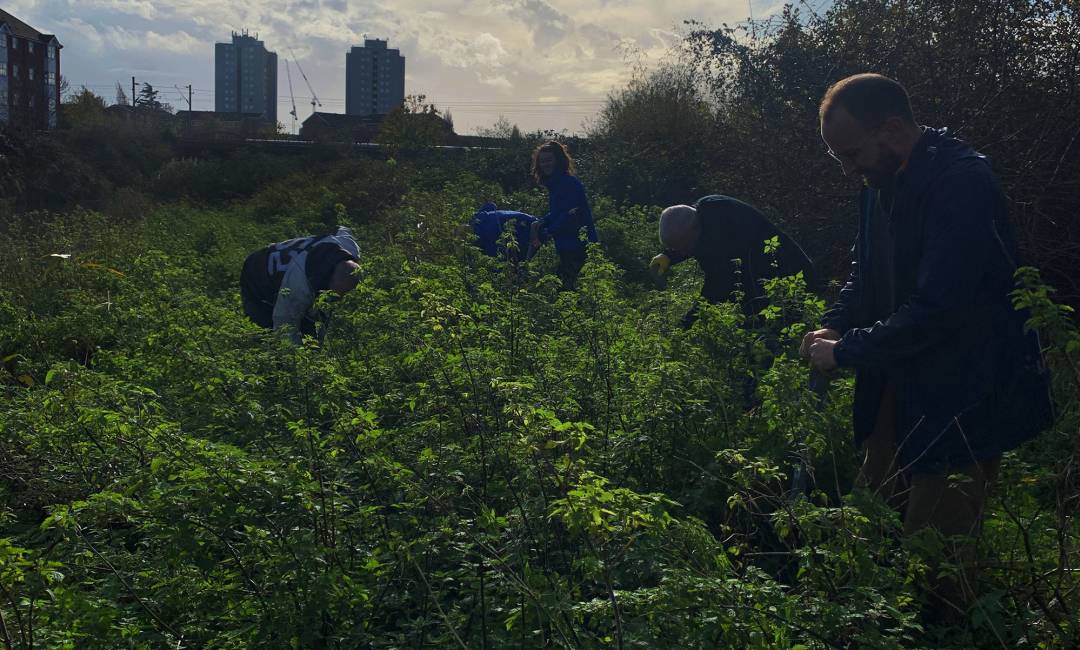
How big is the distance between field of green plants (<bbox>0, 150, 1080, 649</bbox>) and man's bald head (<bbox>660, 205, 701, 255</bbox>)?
0.52 metres

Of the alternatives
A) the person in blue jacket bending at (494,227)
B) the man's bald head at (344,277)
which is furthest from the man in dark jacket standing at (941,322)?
the person in blue jacket bending at (494,227)

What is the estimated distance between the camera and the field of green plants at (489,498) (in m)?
2.56

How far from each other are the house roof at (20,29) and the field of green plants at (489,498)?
250ft

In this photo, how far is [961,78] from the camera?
863 centimetres

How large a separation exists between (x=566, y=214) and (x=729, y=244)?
9.50 ft

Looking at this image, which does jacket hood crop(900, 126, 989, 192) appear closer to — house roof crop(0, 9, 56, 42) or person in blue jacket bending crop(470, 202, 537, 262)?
person in blue jacket bending crop(470, 202, 537, 262)

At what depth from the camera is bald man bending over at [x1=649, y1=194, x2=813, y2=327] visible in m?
5.63

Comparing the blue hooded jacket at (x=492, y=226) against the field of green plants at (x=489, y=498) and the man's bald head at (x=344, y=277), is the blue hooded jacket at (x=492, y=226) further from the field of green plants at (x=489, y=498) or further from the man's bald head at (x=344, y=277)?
the man's bald head at (x=344, y=277)

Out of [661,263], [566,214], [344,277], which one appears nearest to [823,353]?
[661,263]

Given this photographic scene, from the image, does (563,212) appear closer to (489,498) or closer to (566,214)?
(566,214)

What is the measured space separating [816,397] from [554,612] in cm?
147

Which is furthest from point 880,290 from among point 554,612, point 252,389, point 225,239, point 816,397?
point 225,239

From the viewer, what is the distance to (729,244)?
565 centimetres

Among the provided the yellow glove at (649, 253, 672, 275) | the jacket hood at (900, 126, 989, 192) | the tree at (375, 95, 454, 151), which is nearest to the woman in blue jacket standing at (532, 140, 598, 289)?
the yellow glove at (649, 253, 672, 275)
